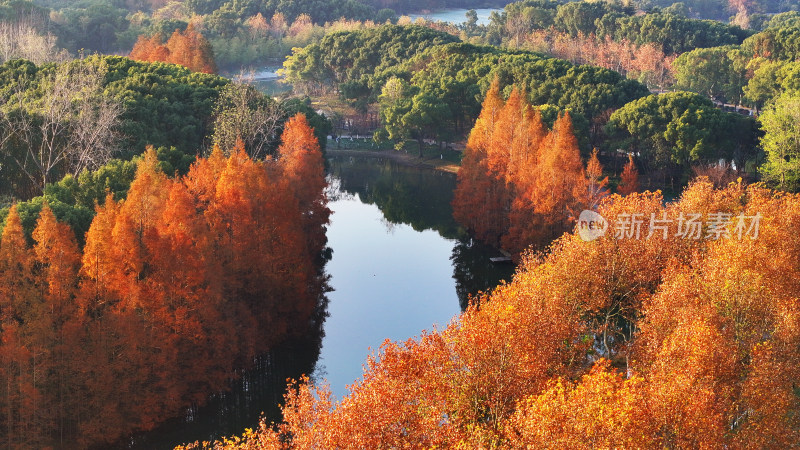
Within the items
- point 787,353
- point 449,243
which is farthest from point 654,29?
point 787,353

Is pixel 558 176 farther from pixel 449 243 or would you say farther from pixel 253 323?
pixel 253 323

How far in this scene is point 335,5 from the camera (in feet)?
480

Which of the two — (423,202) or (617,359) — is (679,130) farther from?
(617,359)

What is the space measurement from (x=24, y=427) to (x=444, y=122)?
58088 mm

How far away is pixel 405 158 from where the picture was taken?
8706cm

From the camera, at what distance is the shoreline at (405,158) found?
8294cm

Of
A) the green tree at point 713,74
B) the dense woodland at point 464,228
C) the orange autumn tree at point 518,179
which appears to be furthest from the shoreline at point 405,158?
the green tree at point 713,74

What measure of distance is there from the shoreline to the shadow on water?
0.92 meters

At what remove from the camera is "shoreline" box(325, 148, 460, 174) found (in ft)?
272

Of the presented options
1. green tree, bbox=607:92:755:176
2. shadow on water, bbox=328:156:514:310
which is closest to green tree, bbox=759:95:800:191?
green tree, bbox=607:92:755:176

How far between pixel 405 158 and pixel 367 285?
36631 mm

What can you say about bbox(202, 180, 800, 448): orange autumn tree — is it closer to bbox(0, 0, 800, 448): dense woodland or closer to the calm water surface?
bbox(0, 0, 800, 448): dense woodland

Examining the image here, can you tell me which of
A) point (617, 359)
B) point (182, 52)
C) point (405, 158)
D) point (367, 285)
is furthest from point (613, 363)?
point (182, 52)

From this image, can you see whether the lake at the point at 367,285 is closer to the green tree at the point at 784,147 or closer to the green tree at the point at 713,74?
the green tree at the point at 784,147
